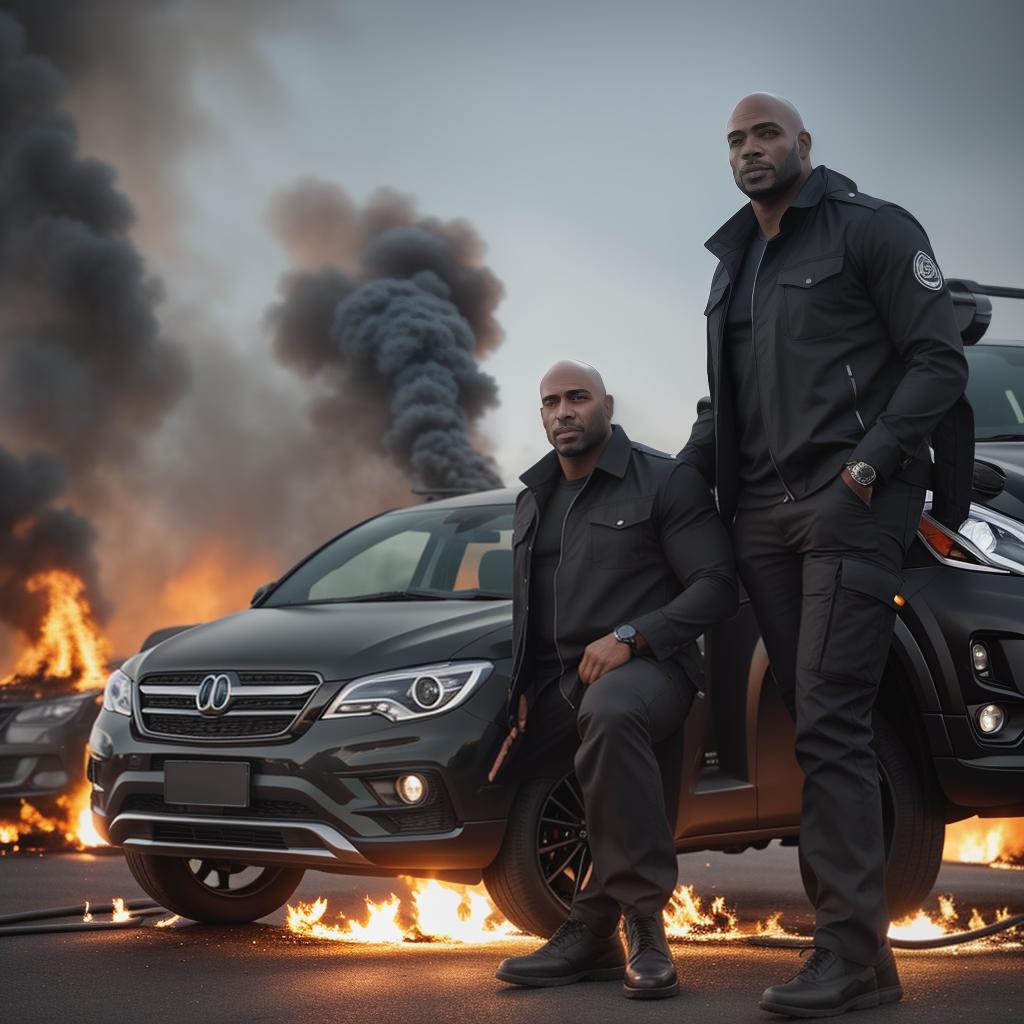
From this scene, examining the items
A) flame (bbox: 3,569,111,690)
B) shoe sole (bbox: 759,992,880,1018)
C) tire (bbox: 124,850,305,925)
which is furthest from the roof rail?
flame (bbox: 3,569,111,690)

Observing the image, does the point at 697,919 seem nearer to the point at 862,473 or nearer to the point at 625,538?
the point at 625,538

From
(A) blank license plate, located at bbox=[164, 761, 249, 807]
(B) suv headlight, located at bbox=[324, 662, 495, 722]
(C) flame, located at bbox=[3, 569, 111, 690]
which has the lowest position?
(A) blank license plate, located at bbox=[164, 761, 249, 807]

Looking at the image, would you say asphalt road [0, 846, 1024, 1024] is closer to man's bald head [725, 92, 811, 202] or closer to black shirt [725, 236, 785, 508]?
black shirt [725, 236, 785, 508]

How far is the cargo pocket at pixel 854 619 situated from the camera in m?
4.11

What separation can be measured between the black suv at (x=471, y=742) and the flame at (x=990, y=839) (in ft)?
10.0

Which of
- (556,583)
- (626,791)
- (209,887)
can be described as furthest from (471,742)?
(209,887)

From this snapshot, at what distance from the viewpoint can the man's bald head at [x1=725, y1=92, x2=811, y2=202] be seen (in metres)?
4.33

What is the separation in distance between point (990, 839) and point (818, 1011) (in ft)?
15.8

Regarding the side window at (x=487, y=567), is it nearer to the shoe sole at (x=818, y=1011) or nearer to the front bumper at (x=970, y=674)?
the front bumper at (x=970, y=674)

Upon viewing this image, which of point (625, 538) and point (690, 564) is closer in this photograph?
point (690, 564)

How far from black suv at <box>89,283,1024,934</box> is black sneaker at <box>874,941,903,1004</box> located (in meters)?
0.87

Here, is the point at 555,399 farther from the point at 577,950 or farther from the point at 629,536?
the point at 577,950

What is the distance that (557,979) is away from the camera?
182 inches

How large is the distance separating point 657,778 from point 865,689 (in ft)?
2.26
